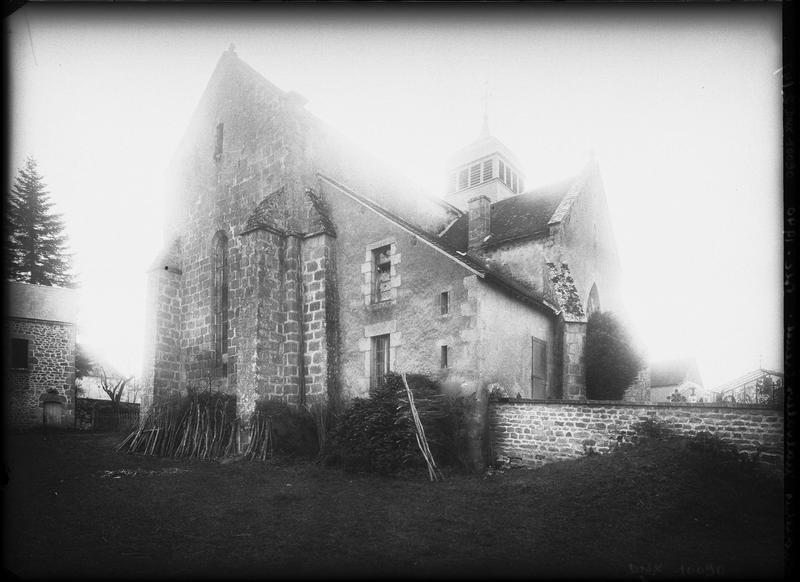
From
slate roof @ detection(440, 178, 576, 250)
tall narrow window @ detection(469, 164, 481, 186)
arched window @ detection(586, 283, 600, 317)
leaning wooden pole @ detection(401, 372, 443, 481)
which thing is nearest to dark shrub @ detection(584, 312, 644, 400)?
arched window @ detection(586, 283, 600, 317)

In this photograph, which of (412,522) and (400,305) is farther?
(400,305)

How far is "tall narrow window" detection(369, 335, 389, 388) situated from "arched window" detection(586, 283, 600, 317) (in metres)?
8.73

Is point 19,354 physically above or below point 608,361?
below

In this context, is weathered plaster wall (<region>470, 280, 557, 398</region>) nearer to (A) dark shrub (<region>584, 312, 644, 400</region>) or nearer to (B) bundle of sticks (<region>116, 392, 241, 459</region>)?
(A) dark shrub (<region>584, 312, 644, 400</region>)

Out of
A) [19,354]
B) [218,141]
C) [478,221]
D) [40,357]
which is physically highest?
[218,141]

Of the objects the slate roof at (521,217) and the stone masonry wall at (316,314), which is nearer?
the stone masonry wall at (316,314)

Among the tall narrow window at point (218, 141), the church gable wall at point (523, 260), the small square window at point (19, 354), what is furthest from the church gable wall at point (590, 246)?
the small square window at point (19, 354)

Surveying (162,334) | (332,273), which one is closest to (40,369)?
(162,334)

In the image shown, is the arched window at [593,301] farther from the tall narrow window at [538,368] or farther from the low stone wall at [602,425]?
the low stone wall at [602,425]

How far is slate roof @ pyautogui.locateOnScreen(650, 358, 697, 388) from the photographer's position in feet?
149

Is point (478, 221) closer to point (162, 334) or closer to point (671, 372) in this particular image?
point (162, 334)

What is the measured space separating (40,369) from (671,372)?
44.1 m

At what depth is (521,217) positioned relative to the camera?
2031 centimetres

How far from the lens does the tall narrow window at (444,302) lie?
46.8 ft
